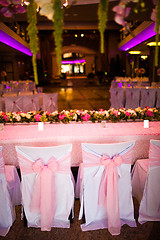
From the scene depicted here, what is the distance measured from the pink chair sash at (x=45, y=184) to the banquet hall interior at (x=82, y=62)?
21cm

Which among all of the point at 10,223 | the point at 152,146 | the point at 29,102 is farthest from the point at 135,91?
the point at 10,223

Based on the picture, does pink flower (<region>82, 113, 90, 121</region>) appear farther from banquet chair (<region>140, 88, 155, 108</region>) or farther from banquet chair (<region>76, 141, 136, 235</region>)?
banquet chair (<region>140, 88, 155, 108</region>)

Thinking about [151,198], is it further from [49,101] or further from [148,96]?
[148,96]

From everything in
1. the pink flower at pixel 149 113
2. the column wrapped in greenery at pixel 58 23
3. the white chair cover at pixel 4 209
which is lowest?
the white chair cover at pixel 4 209

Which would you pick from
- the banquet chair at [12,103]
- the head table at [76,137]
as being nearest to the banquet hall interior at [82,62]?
the banquet chair at [12,103]

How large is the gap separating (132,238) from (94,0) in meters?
4.90

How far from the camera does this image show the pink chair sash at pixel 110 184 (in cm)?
208

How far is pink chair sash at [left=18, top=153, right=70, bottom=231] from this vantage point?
206 cm

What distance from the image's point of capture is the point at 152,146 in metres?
2.14

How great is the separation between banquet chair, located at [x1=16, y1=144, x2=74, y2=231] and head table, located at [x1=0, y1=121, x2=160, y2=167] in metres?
0.65

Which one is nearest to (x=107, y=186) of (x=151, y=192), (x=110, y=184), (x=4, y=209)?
(x=110, y=184)

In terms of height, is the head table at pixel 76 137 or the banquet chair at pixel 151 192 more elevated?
the head table at pixel 76 137

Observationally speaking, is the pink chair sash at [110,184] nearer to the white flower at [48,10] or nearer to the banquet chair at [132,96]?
the white flower at [48,10]

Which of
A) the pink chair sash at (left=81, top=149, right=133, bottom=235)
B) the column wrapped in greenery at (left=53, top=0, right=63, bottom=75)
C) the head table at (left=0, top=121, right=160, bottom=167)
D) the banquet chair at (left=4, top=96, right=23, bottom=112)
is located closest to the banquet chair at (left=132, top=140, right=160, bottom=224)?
the pink chair sash at (left=81, top=149, right=133, bottom=235)
